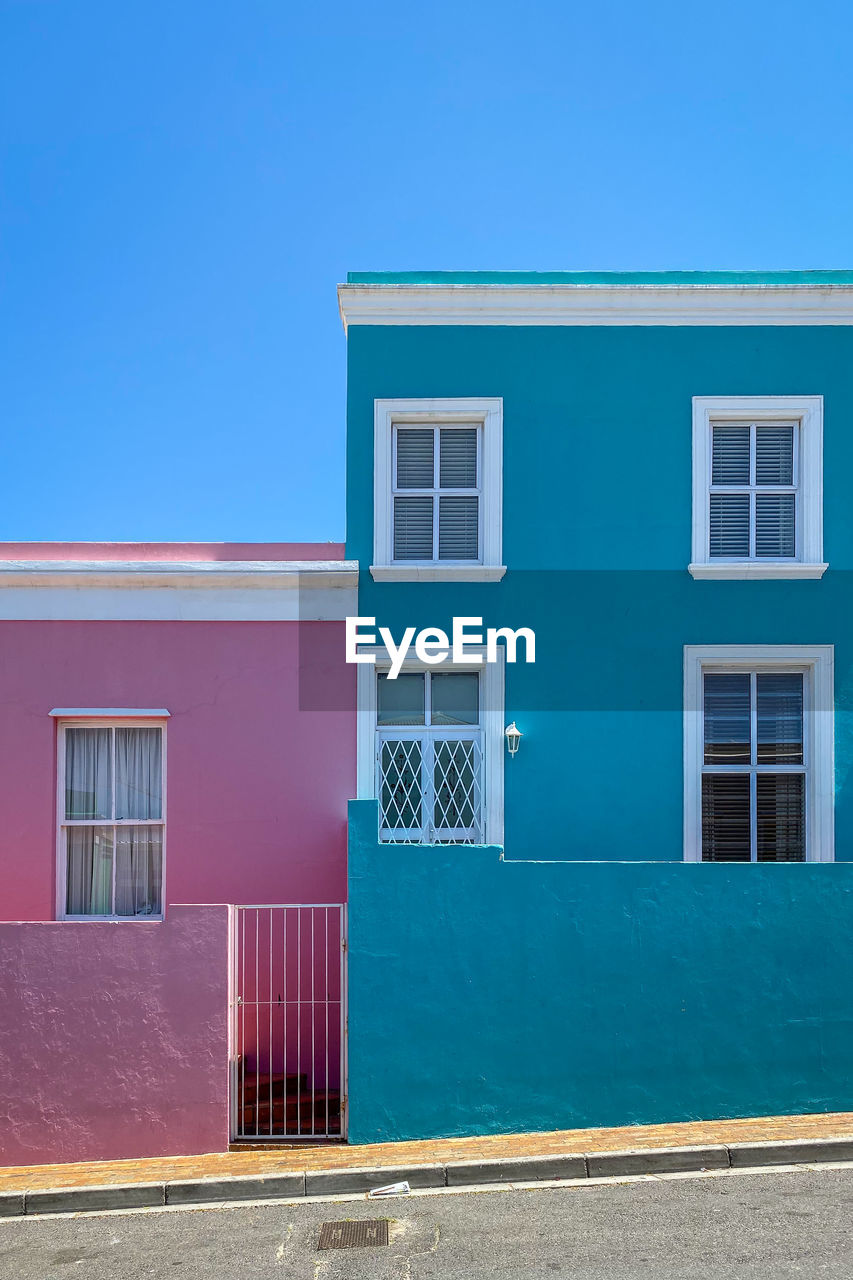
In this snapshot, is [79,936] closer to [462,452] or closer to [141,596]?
[141,596]

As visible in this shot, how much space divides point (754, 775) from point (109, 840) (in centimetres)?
592

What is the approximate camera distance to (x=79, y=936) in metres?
7.92

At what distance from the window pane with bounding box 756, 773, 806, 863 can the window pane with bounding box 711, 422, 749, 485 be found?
279cm

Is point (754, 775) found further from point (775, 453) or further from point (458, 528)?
point (458, 528)

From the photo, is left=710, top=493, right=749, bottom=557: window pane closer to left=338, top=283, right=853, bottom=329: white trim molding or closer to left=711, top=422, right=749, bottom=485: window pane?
left=711, top=422, right=749, bottom=485: window pane

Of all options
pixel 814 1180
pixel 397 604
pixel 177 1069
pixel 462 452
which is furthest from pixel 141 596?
pixel 814 1180

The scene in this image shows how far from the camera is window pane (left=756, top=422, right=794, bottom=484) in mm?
10391

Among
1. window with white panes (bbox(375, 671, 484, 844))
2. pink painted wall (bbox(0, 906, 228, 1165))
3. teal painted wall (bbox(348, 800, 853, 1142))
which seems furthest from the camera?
window with white panes (bbox(375, 671, 484, 844))

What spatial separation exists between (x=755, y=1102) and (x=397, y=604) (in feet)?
16.5

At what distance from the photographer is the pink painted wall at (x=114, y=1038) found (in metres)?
7.85

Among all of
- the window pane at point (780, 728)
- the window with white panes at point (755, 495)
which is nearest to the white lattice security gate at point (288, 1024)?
the window pane at point (780, 728)

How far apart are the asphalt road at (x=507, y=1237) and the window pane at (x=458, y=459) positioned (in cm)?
610

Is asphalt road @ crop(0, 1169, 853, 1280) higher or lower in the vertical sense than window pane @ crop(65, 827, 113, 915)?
lower

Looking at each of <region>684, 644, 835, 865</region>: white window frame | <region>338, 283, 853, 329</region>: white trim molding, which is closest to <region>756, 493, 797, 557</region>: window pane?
<region>684, 644, 835, 865</region>: white window frame
